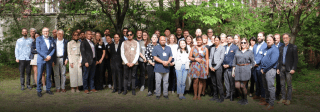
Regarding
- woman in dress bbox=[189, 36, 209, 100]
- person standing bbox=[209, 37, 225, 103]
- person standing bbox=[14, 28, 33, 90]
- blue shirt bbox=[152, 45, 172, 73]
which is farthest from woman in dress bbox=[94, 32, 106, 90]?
person standing bbox=[209, 37, 225, 103]

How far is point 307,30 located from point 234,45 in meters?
7.45

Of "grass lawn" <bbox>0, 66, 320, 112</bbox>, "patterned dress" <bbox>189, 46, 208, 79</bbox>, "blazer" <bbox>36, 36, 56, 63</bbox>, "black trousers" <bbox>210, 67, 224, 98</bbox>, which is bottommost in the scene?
"grass lawn" <bbox>0, 66, 320, 112</bbox>

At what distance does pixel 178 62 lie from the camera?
634 cm

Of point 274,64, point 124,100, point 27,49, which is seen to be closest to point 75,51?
point 27,49

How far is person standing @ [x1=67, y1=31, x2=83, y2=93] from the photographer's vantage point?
22.9 feet

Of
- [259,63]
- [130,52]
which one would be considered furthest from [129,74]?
[259,63]

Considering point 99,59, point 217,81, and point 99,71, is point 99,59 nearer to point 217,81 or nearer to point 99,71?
point 99,71

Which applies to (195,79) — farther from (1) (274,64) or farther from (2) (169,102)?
(1) (274,64)

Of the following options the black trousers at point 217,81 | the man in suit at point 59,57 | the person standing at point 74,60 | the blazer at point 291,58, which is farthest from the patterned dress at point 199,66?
the man in suit at point 59,57

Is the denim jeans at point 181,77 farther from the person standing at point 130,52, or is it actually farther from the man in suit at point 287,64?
the man in suit at point 287,64

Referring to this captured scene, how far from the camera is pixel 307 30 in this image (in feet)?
36.9

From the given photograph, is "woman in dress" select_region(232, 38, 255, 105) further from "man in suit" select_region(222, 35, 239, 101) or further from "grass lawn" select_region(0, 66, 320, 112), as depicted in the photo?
"grass lawn" select_region(0, 66, 320, 112)

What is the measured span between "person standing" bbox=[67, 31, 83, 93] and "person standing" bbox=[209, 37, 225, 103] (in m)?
4.09

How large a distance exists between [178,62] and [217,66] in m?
1.09
